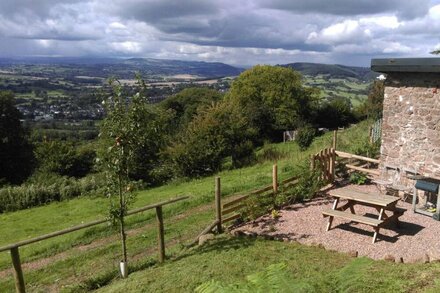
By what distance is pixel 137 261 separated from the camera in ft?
31.8

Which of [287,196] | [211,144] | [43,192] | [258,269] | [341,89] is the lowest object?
[341,89]

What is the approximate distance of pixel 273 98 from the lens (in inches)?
2005

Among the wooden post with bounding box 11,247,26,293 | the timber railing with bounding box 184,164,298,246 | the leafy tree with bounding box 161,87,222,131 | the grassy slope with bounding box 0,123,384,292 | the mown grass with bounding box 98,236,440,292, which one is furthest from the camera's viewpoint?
the leafy tree with bounding box 161,87,222,131

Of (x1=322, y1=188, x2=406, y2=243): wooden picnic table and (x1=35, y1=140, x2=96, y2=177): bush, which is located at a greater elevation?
(x1=322, y1=188, x2=406, y2=243): wooden picnic table

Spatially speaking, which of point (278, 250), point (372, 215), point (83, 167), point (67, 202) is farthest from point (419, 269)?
point (83, 167)

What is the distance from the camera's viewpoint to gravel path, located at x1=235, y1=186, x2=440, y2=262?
364 inches

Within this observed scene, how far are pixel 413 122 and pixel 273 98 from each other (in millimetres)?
38910

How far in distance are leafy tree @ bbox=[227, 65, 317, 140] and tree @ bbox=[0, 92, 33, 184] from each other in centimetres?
2374

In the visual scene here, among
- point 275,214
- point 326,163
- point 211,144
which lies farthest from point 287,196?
point 211,144

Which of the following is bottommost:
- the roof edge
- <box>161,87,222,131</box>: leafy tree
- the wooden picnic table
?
<box>161,87,222,131</box>: leafy tree

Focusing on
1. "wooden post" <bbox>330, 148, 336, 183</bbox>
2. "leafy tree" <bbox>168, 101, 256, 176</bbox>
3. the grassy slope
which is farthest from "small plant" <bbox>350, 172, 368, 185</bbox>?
"leafy tree" <bbox>168, 101, 256, 176</bbox>

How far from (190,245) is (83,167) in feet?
81.9

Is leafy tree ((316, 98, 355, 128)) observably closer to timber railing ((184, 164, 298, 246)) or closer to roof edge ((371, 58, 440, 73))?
roof edge ((371, 58, 440, 73))

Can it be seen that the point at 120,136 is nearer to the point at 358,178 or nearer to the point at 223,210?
the point at 223,210
